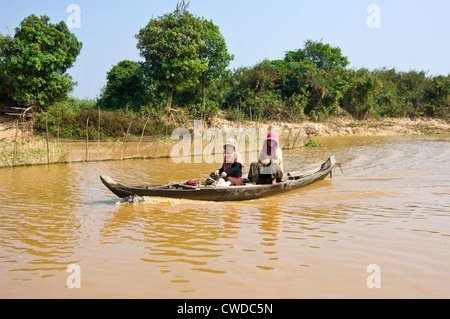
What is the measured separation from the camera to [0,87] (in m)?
19.8

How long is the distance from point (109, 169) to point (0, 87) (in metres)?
11.8

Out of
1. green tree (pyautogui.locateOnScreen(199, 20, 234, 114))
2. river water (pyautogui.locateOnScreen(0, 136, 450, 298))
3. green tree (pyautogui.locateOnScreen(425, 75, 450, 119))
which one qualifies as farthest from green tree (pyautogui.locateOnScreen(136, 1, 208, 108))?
green tree (pyautogui.locateOnScreen(425, 75, 450, 119))

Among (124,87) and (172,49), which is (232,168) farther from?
(124,87)

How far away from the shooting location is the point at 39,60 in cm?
1783

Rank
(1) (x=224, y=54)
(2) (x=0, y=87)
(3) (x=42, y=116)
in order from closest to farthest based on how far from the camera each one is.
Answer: (3) (x=42, y=116) < (2) (x=0, y=87) < (1) (x=224, y=54)

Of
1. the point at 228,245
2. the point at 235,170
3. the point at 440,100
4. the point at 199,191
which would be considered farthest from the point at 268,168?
the point at 440,100

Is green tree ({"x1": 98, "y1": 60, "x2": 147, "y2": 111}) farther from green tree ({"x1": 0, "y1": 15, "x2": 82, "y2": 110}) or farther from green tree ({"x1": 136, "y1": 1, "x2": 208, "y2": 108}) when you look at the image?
green tree ({"x1": 0, "y1": 15, "x2": 82, "y2": 110})

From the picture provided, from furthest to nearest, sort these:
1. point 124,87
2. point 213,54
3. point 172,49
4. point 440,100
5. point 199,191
Answer: point 440,100
point 124,87
point 213,54
point 172,49
point 199,191

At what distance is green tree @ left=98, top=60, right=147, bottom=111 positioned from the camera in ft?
76.7

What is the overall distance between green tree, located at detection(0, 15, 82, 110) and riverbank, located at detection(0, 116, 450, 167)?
5.99 feet

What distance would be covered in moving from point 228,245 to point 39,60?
1654 centimetres

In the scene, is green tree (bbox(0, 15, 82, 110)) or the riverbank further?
green tree (bbox(0, 15, 82, 110))

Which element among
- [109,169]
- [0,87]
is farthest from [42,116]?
[109,169]
